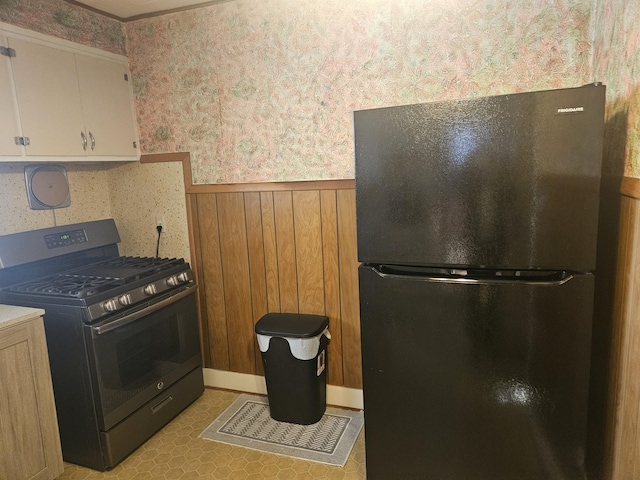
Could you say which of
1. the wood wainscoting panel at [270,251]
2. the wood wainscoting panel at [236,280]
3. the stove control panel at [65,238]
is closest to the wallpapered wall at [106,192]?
the stove control panel at [65,238]

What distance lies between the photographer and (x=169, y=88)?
273 cm

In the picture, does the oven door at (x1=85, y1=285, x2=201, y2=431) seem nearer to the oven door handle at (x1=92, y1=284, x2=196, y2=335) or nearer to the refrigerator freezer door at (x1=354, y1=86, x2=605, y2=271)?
the oven door handle at (x1=92, y1=284, x2=196, y2=335)

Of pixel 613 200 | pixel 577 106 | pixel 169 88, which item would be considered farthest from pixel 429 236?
pixel 169 88

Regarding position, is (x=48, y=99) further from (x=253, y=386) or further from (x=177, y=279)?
(x=253, y=386)

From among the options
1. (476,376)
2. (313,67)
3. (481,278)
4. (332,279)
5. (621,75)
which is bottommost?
(476,376)

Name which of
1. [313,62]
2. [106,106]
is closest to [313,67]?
[313,62]

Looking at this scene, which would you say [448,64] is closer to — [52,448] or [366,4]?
[366,4]

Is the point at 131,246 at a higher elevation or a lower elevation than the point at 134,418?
higher

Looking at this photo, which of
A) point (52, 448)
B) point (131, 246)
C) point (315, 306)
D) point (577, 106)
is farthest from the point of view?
point (131, 246)

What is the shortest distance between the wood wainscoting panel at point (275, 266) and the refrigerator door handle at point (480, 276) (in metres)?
0.87

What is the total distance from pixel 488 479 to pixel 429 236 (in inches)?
36.1

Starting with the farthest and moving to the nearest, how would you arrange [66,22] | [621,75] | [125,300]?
[66,22] → [125,300] → [621,75]

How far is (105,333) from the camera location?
209 centimetres

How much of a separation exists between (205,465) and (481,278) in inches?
66.7
